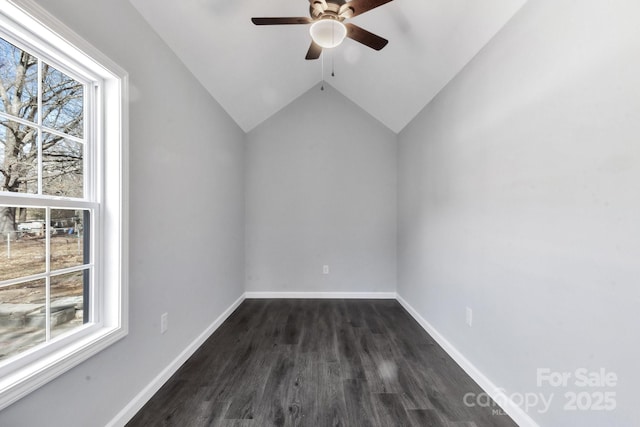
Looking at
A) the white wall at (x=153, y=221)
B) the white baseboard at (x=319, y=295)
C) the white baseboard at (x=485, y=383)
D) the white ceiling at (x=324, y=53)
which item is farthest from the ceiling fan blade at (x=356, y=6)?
the white baseboard at (x=319, y=295)

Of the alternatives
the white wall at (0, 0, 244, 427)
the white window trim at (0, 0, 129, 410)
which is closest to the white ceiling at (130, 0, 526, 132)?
the white wall at (0, 0, 244, 427)

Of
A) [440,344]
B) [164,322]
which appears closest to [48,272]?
[164,322]

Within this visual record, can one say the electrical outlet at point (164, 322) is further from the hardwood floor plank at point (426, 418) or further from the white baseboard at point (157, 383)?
the hardwood floor plank at point (426, 418)

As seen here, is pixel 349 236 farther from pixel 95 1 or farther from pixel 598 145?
pixel 95 1

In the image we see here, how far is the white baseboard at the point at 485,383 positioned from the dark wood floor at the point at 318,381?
0.05m

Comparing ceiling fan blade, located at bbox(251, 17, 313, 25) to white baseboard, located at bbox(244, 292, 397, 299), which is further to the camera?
white baseboard, located at bbox(244, 292, 397, 299)

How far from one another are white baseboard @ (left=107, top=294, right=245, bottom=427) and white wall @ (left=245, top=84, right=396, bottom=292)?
136 cm

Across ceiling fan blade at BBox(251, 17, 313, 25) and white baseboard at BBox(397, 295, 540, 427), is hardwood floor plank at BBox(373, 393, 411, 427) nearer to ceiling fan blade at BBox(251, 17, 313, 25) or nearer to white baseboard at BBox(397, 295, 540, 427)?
white baseboard at BBox(397, 295, 540, 427)

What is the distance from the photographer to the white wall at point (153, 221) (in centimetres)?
129

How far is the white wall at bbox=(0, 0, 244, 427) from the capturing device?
4.24ft

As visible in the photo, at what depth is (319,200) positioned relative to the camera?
4.00 meters

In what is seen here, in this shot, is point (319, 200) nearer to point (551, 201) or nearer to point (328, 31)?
point (328, 31)

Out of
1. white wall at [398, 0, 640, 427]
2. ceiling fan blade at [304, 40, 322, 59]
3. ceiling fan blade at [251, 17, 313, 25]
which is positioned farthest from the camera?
ceiling fan blade at [304, 40, 322, 59]

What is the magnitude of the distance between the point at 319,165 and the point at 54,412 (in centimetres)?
340
